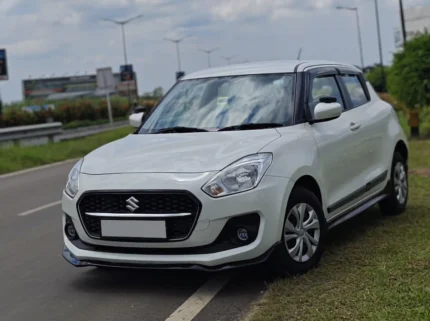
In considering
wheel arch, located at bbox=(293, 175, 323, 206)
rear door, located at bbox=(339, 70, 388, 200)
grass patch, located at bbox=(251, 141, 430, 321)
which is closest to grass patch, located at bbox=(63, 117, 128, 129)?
rear door, located at bbox=(339, 70, 388, 200)

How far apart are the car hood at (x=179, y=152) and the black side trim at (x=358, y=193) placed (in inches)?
36.8

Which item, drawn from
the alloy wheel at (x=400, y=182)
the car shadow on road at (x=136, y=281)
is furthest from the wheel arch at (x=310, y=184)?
the alloy wheel at (x=400, y=182)

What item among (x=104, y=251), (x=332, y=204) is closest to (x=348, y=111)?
(x=332, y=204)

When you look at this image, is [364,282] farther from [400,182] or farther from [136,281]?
[400,182]

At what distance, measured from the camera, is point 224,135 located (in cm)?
585

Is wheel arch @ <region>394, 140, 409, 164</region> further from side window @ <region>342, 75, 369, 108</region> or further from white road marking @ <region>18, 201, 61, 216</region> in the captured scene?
white road marking @ <region>18, 201, 61, 216</region>

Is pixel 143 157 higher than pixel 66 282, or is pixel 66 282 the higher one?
pixel 143 157

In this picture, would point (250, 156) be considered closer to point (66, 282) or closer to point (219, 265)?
point (219, 265)

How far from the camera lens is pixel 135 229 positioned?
5160 millimetres

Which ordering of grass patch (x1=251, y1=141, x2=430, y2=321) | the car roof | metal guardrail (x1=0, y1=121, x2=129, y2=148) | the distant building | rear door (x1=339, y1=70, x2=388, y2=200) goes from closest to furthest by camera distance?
grass patch (x1=251, y1=141, x2=430, y2=321) → the car roof → rear door (x1=339, y1=70, x2=388, y2=200) → metal guardrail (x1=0, y1=121, x2=129, y2=148) → the distant building

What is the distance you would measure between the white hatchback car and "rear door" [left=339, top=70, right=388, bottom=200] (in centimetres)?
3

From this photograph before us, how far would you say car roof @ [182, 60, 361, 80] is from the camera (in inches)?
261

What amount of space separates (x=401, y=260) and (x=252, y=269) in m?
1.14

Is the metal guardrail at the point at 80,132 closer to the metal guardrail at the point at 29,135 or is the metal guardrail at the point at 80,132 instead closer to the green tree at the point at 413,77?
the metal guardrail at the point at 29,135
